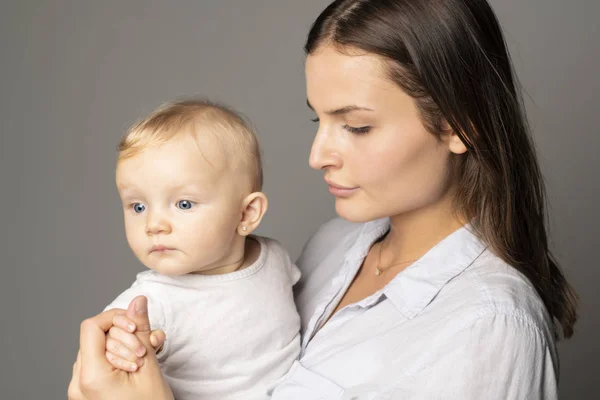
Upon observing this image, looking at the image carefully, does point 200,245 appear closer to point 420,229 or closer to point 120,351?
point 120,351

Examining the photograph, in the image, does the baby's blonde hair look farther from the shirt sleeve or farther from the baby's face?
the shirt sleeve

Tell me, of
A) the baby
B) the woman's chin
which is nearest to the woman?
the woman's chin

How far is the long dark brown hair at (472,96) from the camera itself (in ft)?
7.23

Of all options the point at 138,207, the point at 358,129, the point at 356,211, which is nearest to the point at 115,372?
the point at 138,207

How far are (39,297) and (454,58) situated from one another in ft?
9.53

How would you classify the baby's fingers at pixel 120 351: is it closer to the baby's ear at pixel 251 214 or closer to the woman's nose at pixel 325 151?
the baby's ear at pixel 251 214

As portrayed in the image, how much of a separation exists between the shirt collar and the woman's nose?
373 mm

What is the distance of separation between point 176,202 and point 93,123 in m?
2.17

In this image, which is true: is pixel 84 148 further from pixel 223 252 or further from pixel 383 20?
pixel 383 20

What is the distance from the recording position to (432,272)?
233cm

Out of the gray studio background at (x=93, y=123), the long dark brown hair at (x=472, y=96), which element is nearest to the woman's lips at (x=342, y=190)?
the long dark brown hair at (x=472, y=96)

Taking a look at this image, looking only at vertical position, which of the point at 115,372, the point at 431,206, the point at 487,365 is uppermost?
the point at 431,206

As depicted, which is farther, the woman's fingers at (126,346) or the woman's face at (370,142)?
the woman's face at (370,142)

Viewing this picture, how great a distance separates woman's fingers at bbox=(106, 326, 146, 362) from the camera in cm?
204
